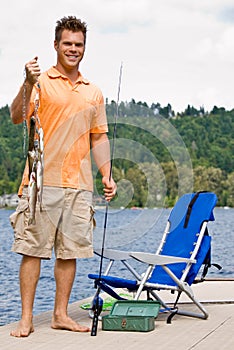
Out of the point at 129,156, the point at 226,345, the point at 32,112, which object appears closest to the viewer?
the point at 226,345

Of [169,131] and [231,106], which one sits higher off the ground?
[231,106]

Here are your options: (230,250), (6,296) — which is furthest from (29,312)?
(230,250)

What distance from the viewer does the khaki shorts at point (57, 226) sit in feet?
15.9

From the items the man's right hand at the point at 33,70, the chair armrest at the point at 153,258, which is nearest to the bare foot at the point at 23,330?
the chair armrest at the point at 153,258

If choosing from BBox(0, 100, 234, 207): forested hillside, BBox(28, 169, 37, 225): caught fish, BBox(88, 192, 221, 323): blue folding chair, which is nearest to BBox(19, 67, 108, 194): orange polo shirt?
BBox(28, 169, 37, 225): caught fish

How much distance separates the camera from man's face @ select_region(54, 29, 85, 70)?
491 cm

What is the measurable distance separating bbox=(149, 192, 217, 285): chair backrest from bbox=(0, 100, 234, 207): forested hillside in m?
0.13

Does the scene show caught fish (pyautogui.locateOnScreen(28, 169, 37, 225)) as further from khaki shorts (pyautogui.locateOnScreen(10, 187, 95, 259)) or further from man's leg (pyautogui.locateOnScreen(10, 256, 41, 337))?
man's leg (pyautogui.locateOnScreen(10, 256, 41, 337))

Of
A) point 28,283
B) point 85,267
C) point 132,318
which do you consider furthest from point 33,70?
point 85,267

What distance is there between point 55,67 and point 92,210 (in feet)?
2.72

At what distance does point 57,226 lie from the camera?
492cm

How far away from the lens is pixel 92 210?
505cm

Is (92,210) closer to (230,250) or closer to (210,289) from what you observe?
(210,289)

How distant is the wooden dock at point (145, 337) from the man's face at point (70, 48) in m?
1.48
